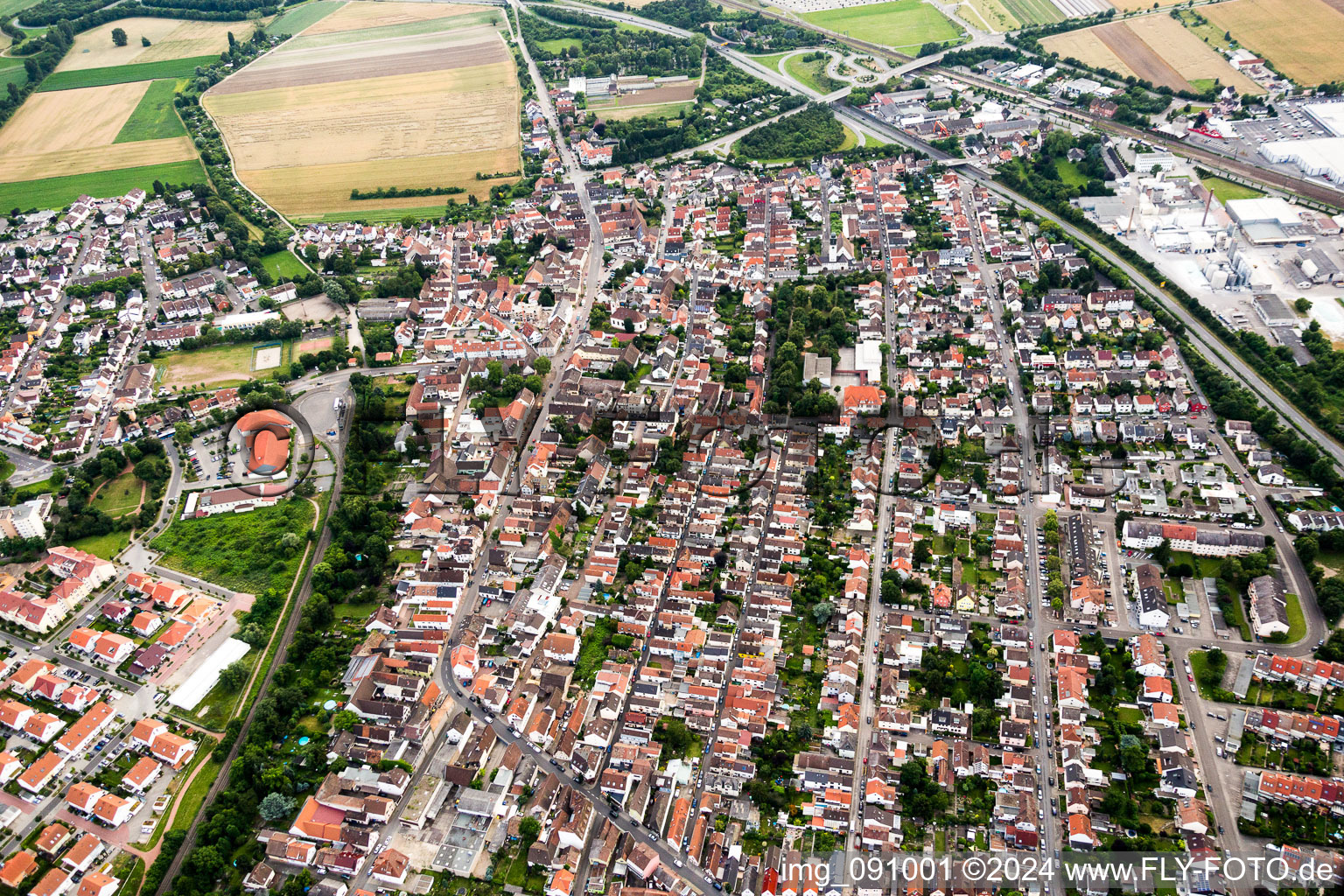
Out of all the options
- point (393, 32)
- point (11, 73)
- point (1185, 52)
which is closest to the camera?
point (1185, 52)

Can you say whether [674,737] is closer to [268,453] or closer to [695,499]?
[695,499]

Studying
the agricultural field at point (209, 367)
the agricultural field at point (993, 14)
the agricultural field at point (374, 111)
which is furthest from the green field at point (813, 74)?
the agricultural field at point (209, 367)

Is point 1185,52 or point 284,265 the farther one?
point 1185,52

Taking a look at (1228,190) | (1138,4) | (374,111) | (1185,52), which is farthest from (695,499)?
(1138,4)

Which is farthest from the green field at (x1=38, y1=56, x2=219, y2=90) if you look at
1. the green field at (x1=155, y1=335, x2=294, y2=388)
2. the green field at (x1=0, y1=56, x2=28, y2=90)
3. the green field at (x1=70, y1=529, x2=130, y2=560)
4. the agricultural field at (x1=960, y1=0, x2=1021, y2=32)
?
the agricultural field at (x1=960, y1=0, x2=1021, y2=32)

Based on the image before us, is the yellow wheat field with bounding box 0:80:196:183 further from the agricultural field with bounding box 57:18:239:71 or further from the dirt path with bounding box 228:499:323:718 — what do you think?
the dirt path with bounding box 228:499:323:718
